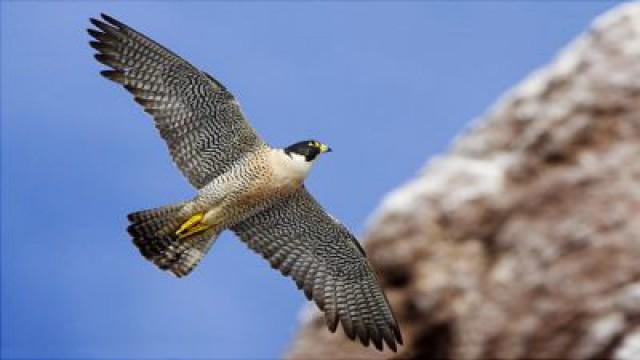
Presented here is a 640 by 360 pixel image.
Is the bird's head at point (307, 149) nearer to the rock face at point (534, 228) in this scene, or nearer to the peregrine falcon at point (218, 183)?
the peregrine falcon at point (218, 183)

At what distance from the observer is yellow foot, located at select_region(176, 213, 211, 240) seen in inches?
338

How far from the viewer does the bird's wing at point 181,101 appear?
8.38 meters

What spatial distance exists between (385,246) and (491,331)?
832mm

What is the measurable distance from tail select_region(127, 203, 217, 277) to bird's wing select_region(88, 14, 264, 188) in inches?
14.2

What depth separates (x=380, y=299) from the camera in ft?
25.2

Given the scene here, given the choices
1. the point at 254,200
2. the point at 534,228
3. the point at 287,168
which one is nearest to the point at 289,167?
the point at 287,168

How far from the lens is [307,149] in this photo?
28.2 feet

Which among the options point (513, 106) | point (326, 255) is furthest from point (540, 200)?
point (326, 255)

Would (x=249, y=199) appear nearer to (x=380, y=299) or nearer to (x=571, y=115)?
(x=380, y=299)

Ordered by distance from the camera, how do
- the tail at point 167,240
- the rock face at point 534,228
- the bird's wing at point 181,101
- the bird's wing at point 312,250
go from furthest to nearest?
the tail at point 167,240 < the bird's wing at point 181,101 < the bird's wing at point 312,250 < the rock face at point 534,228

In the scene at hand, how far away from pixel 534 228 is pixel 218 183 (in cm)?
352

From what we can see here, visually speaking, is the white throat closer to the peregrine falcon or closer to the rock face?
the peregrine falcon

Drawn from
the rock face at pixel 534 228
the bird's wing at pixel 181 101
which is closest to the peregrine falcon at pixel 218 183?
the bird's wing at pixel 181 101

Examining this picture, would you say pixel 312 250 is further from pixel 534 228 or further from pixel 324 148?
pixel 534 228
